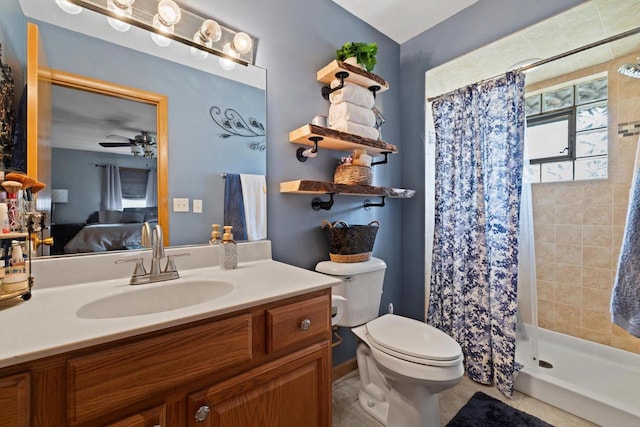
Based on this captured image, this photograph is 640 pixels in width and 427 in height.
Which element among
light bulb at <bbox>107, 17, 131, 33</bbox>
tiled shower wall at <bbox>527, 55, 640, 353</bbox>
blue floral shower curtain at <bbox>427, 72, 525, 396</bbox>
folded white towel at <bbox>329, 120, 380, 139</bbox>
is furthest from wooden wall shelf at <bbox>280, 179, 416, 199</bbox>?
tiled shower wall at <bbox>527, 55, 640, 353</bbox>

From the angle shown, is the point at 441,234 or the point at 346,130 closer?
the point at 346,130

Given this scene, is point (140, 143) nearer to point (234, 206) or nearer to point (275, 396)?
point (234, 206)

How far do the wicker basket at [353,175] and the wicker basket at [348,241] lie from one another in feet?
0.86

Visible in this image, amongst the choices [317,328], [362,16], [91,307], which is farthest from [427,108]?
[91,307]

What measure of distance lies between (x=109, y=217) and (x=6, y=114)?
0.43 meters

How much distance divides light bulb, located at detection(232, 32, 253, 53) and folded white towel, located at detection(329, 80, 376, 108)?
516 mm

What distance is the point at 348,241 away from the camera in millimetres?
1598

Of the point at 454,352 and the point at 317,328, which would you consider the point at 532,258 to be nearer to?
the point at 454,352

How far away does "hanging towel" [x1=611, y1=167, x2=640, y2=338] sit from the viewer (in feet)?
2.84

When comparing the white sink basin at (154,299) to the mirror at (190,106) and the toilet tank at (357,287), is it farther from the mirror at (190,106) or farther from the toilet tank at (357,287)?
the toilet tank at (357,287)

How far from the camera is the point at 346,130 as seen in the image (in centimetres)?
159

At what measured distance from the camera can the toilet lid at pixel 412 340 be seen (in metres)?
1.22

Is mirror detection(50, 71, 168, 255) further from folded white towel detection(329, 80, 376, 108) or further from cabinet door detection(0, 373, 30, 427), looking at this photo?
folded white towel detection(329, 80, 376, 108)

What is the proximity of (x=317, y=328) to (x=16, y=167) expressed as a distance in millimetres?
1159
